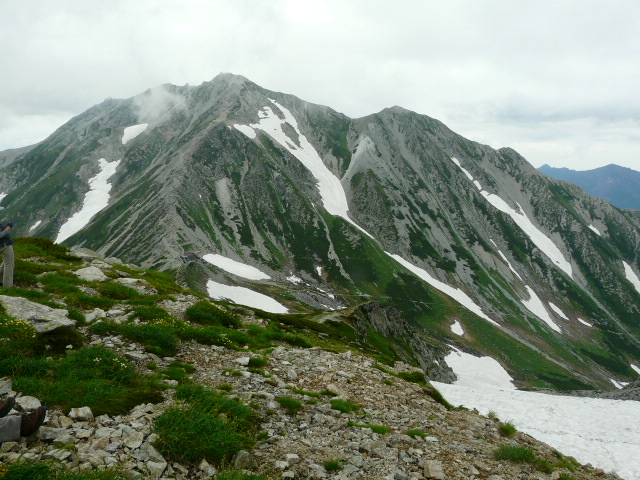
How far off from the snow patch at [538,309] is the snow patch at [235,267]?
128797 mm

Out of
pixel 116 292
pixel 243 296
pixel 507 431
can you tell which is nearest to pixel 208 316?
pixel 116 292

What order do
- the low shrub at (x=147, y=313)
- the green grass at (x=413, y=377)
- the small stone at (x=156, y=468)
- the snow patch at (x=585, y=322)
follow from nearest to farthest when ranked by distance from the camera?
the small stone at (x=156, y=468), the low shrub at (x=147, y=313), the green grass at (x=413, y=377), the snow patch at (x=585, y=322)

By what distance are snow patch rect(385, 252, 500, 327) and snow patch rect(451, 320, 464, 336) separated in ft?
63.4

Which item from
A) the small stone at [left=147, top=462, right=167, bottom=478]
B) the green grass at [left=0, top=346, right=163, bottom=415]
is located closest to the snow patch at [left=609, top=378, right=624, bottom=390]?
the green grass at [left=0, top=346, right=163, bottom=415]

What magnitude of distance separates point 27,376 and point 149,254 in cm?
13355

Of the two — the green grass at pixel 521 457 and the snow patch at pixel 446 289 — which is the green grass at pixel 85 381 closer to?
the green grass at pixel 521 457

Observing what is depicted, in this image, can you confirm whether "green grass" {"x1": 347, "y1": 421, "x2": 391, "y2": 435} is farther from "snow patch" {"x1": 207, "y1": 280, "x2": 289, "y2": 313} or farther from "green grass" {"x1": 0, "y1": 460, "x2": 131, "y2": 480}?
"snow patch" {"x1": 207, "y1": 280, "x2": 289, "y2": 313}

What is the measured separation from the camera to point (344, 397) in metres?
12.2

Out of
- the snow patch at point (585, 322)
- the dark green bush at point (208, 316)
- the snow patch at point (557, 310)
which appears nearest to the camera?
the dark green bush at point (208, 316)

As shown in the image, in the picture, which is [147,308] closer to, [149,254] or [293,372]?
Answer: [293,372]

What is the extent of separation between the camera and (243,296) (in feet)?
331

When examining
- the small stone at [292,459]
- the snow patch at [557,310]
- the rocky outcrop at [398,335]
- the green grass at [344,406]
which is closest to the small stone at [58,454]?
the small stone at [292,459]

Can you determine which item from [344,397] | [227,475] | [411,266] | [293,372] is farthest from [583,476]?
[411,266]

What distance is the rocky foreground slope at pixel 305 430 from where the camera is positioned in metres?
7.07
